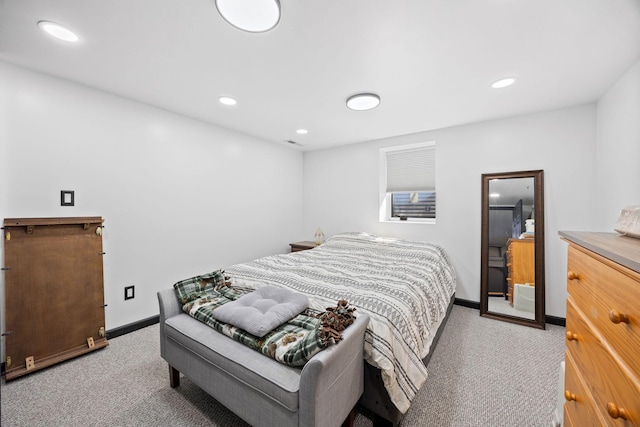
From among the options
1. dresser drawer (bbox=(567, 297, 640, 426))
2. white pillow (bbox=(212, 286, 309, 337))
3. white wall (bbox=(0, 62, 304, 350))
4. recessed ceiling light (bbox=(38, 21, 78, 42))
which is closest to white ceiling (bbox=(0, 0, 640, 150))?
recessed ceiling light (bbox=(38, 21, 78, 42))

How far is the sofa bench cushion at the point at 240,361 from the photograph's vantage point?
1.17m

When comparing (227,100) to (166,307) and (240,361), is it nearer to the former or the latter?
(166,307)

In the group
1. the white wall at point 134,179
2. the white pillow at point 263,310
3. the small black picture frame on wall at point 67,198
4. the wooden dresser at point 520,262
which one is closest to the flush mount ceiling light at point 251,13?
the white pillow at point 263,310

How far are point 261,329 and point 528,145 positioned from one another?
3.41 m

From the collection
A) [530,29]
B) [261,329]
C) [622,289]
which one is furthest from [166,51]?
[622,289]

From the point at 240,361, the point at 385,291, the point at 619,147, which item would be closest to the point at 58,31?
the point at 240,361

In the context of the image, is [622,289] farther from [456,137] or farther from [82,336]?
[82,336]

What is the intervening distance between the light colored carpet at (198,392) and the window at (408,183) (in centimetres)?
193

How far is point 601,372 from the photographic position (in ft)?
2.54

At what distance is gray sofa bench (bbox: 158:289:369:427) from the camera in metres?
1.11

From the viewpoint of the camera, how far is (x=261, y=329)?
4.57 ft

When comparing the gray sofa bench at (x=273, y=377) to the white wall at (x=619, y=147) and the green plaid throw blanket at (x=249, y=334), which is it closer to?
the green plaid throw blanket at (x=249, y=334)

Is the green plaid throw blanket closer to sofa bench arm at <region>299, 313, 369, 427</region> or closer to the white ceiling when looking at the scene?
sofa bench arm at <region>299, 313, 369, 427</region>

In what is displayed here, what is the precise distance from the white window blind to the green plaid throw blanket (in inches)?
111
